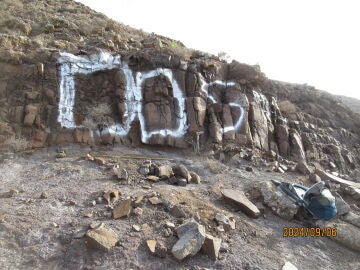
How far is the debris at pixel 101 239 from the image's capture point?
4.91m

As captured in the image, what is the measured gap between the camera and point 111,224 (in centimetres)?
550

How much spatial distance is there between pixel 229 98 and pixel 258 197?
15.2ft

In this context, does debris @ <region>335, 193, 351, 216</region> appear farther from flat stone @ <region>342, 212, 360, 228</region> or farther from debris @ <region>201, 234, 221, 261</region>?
debris @ <region>201, 234, 221, 261</region>

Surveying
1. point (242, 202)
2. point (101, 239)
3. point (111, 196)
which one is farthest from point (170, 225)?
point (242, 202)

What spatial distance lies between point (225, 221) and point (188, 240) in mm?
1153

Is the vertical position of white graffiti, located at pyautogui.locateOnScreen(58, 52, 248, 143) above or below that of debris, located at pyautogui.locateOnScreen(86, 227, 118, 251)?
above

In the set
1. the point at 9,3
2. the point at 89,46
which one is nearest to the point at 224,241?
the point at 89,46

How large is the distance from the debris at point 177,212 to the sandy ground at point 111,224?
0.09 meters

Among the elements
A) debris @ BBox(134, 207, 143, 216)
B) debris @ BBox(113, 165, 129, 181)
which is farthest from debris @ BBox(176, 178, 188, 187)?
debris @ BBox(134, 207, 143, 216)

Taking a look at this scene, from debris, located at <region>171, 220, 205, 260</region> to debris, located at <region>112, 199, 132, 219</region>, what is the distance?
94 centimetres

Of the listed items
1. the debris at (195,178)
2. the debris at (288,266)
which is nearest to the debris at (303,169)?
the debris at (195,178)

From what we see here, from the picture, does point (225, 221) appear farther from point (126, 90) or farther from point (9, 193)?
point (126, 90)
